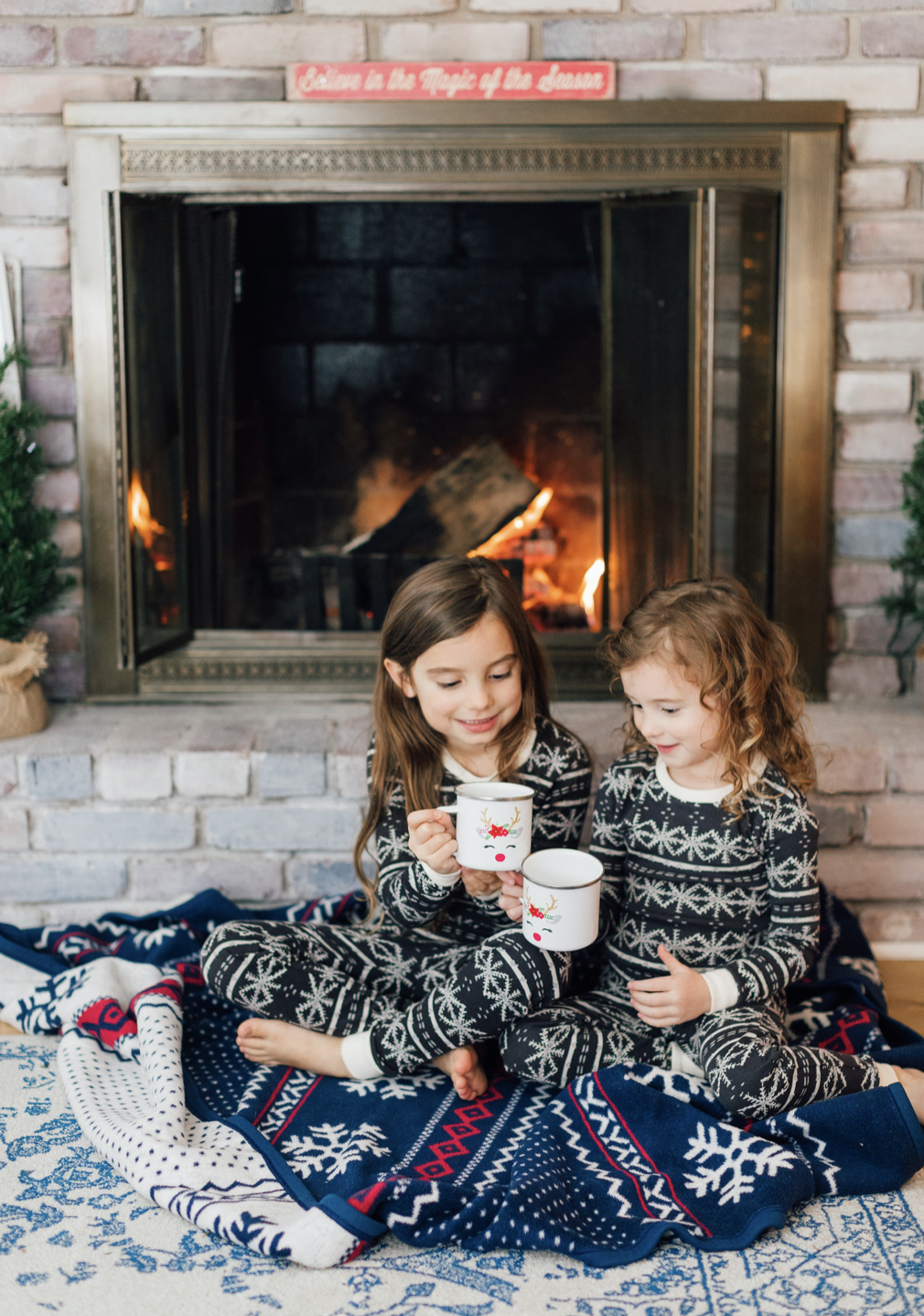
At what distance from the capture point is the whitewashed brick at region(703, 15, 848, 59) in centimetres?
210

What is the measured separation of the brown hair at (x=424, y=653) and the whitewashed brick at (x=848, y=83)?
109 centimetres

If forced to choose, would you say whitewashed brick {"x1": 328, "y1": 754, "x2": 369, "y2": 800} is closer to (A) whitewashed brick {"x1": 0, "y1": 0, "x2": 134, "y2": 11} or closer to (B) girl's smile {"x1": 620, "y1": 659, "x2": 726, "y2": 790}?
(B) girl's smile {"x1": 620, "y1": 659, "x2": 726, "y2": 790}

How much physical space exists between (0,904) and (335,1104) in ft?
2.76

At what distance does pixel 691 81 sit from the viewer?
2119mm

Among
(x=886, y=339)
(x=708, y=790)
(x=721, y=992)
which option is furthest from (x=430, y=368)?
(x=721, y=992)

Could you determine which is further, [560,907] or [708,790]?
[708,790]

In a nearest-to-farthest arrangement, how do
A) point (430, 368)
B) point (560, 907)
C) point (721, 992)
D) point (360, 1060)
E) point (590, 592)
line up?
point (560, 907)
point (721, 992)
point (360, 1060)
point (590, 592)
point (430, 368)

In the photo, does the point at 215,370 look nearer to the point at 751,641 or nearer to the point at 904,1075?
the point at 751,641

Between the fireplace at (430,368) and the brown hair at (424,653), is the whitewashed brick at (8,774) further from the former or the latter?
the brown hair at (424,653)

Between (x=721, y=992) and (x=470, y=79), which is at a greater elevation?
(x=470, y=79)

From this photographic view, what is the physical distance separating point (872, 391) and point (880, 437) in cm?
9

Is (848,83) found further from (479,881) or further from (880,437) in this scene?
(479,881)

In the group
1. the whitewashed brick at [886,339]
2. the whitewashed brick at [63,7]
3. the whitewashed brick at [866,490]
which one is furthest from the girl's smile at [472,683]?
the whitewashed brick at [63,7]

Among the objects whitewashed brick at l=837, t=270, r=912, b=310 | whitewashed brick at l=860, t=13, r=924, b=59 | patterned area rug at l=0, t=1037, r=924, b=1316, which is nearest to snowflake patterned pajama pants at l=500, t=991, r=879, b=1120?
A: patterned area rug at l=0, t=1037, r=924, b=1316
